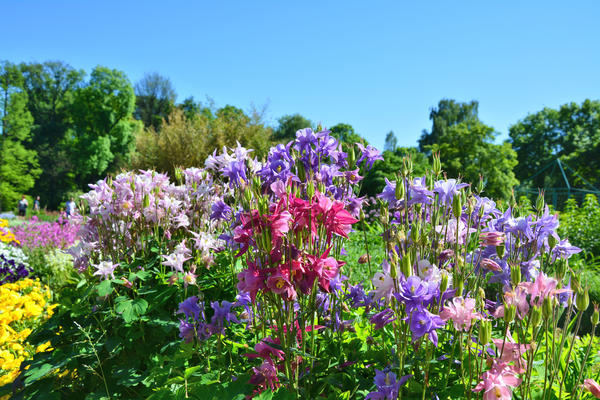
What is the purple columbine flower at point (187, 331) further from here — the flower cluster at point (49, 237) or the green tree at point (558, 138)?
the green tree at point (558, 138)

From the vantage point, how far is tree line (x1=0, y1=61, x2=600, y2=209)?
22578 mm

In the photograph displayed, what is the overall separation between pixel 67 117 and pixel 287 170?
47.4 meters

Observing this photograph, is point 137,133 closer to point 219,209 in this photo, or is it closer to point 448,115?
point 219,209

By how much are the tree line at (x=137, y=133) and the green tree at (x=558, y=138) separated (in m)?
0.09

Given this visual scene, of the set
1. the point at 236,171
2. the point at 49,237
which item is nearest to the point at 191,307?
the point at 236,171

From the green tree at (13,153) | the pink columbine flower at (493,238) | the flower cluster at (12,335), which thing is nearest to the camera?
the pink columbine flower at (493,238)

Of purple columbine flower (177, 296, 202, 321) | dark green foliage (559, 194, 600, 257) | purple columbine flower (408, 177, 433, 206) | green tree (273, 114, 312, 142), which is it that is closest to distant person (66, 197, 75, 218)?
purple columbine flower (177, 296, 202, 321)

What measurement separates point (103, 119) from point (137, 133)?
18314mm

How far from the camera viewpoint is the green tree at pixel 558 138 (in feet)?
107

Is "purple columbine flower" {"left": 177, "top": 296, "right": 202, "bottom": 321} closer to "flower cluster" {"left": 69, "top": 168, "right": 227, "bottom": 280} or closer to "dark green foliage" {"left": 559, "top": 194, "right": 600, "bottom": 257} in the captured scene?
"flower cluster" {"left": 69, "top": 168, "right": 227, "bottom": 280}

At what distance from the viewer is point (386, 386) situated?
1.42m

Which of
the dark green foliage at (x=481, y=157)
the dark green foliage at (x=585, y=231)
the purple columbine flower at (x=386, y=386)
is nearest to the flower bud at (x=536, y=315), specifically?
the purple columbine flower at (x=386, y=386)

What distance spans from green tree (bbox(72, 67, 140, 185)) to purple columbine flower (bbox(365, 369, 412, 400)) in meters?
36.6

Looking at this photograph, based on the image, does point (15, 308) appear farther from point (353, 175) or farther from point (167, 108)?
point (167, 108)
